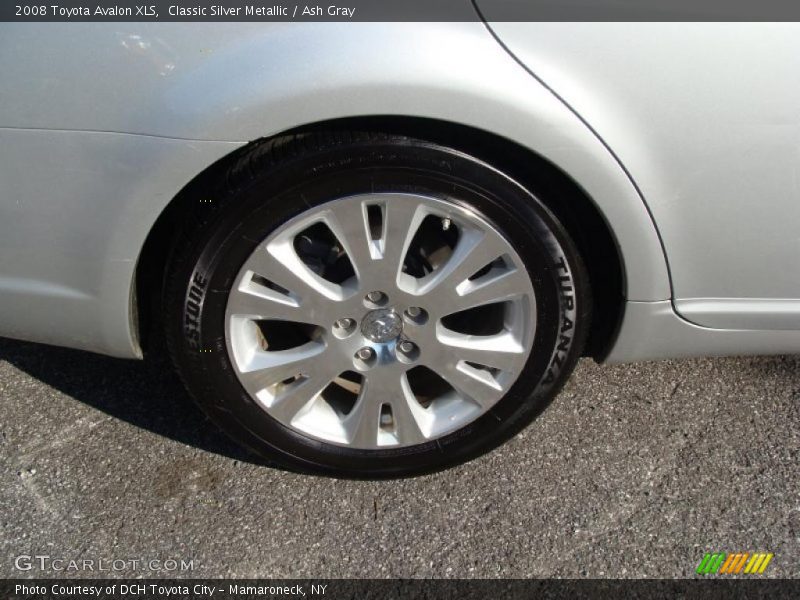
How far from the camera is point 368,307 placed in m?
1.90

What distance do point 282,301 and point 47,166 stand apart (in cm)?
57

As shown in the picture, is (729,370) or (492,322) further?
(729,370)

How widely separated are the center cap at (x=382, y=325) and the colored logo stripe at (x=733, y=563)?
36.5 inches

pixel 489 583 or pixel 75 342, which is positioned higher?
pixel 75 342

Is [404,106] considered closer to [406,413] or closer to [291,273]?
[291,273]

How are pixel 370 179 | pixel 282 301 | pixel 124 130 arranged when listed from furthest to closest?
pixel 282 301
pixel 370 179
pixel 124 130

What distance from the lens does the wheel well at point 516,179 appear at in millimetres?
1741

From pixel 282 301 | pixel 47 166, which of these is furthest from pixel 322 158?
pixel 47 166

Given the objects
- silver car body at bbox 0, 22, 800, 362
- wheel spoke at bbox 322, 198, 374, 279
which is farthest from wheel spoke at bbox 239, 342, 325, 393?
silver car body at bbox 0, 22, 800, 362

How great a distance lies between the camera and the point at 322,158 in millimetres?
1711

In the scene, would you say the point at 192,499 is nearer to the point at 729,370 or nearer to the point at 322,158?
the point at 322,158

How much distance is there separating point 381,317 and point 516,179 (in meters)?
0.44

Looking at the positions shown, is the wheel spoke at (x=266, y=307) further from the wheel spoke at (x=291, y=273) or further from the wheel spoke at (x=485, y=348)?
the wheel spoke at (x=485, y=348)

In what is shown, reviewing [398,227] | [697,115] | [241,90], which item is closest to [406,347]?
[398,227]
